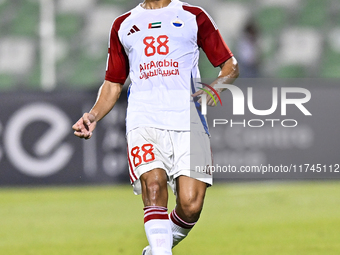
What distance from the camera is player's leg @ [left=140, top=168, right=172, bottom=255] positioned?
400 centimetres

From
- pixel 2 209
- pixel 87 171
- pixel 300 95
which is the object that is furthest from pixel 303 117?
pixel 2 209

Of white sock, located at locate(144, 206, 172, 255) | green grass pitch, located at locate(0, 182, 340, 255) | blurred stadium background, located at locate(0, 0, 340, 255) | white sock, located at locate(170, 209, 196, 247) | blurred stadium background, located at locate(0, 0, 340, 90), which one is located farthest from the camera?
blurred stadium background, located at locate(0, 0, 340, 90)

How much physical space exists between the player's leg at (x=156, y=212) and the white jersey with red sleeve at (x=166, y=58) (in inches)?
15.0

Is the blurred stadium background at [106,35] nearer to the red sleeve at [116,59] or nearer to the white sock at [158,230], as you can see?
the red sleeve at [116,59]

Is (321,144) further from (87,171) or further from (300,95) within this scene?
(87,171)

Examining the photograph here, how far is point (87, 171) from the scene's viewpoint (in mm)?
10656

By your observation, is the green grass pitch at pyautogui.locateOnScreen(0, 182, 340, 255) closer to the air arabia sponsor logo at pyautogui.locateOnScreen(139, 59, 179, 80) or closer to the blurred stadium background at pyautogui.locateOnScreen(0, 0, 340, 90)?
the air arabia sponsor logo at pyautogui.locateOnScreen(139, 59, 179, 80)

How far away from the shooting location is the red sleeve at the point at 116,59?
4656 mm

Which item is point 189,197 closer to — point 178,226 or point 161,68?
point 178,226

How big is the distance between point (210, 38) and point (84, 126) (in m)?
1.09

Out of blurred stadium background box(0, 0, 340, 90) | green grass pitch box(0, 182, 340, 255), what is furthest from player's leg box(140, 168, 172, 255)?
blurred stadium background box(0, 0, 340, 90)

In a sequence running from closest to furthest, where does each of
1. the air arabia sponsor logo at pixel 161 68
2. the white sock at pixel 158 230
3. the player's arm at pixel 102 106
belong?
the white sock at pixel 158 230, the player's arm at pixel 102 106, the air arabia sponsor logo at pixel 161 68

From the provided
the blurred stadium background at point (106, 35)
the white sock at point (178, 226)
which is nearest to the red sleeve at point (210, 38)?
the white sock at point (178, 226)

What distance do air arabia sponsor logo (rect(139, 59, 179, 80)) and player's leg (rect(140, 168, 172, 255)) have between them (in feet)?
2.14
